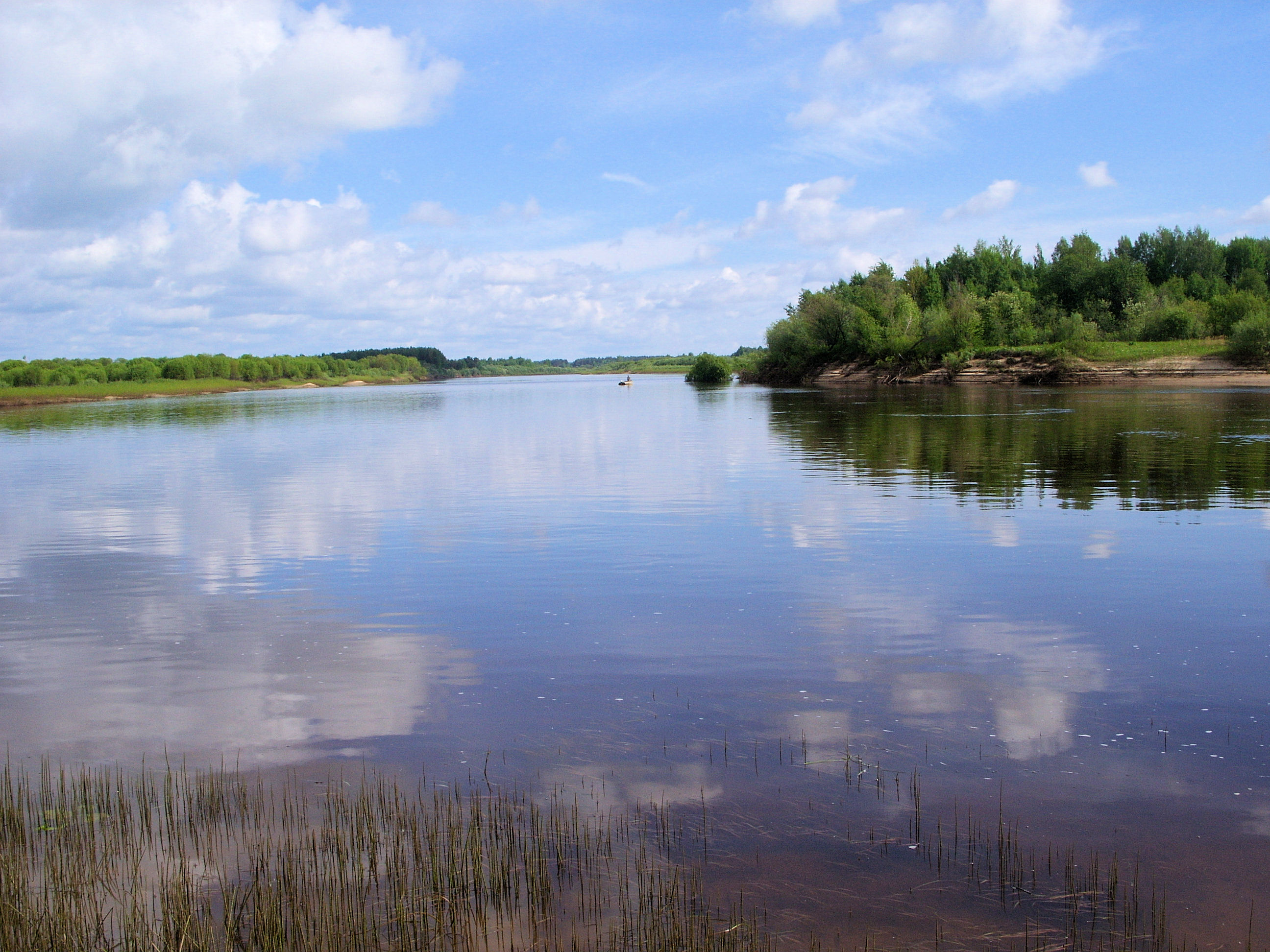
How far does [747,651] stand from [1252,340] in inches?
4291

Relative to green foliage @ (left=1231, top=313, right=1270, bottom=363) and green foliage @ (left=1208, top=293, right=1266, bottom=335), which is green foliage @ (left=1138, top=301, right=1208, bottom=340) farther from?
green foliage @ (left=1231, top=313, right=1270, bottom=363)

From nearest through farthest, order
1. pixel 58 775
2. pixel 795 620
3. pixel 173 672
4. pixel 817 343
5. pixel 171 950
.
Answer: pixel 171 950, pixel 58 775, pixel 173 672, pixel 795 620, pixel 817 343

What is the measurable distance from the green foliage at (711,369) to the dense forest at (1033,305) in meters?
8.42

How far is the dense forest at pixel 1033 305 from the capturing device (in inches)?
4707

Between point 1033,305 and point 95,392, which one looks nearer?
point 1033,305

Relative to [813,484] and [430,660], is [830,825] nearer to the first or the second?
[430,660]

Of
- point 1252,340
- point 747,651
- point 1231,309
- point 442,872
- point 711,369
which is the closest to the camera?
point 442,872

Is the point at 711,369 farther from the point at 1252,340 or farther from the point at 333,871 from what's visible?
the point at 333,871

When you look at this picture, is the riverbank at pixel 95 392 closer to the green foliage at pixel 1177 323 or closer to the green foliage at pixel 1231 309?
the green foliage at pixel 1177 323

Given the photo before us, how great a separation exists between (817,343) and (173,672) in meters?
154

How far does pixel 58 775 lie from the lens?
343 inches

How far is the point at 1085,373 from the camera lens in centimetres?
11131

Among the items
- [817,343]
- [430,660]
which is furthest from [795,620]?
[817,343]

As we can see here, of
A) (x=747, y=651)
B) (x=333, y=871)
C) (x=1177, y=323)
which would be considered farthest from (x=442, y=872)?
(x=1177, y=323)
